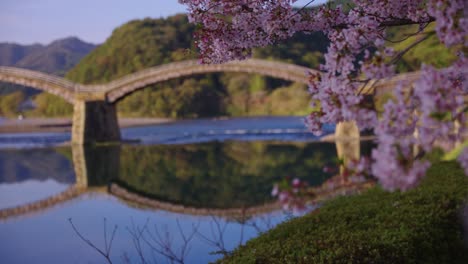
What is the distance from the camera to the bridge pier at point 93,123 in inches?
1781

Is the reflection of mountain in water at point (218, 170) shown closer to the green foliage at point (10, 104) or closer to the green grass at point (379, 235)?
the green grass at point (379, 235)

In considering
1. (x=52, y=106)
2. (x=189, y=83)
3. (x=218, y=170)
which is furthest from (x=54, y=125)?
(x=218, y=170)

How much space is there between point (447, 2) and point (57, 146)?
44003 mm

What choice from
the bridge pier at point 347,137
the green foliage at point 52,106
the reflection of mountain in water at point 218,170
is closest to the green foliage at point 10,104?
the green foliage at point 52,106

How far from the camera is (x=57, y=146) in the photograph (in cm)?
A: 4475

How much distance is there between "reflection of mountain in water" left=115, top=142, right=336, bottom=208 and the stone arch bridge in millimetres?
5444

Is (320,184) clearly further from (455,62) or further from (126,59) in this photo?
(126,59)

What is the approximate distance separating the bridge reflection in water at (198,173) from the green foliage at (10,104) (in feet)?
185

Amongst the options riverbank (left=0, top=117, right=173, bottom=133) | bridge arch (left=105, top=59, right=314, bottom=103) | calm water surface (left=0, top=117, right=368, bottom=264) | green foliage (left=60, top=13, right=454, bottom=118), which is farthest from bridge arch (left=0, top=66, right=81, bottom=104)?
green foliage (left=60, top=13, right=454, bottom=118)

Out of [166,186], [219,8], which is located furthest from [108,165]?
[219,8]

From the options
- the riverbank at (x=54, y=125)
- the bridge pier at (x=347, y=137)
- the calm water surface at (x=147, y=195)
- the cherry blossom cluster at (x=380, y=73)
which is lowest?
the calm water surface at (x=147, y=195)

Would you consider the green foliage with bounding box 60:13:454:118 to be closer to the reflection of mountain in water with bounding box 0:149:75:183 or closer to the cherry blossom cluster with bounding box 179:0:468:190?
the reflection of mountain in water with bounding box 0:149:75:183

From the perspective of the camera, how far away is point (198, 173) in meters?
28.5

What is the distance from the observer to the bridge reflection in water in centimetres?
2064
